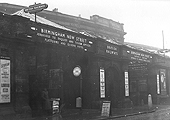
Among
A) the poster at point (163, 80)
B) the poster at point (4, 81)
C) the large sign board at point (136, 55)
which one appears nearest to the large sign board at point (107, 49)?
the large sign board at point (136, 55)

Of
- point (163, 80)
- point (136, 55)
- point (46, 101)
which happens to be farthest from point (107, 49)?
point (163, 80)

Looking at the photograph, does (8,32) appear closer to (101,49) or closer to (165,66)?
(101,49)

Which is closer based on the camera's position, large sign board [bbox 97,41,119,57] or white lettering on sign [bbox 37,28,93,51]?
white lettering on sign [bbox 37,28,93,51]

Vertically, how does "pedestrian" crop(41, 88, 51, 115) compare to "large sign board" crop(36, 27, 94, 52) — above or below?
below

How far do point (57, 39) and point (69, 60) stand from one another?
153 inches

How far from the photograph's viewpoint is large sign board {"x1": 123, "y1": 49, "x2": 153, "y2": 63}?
25639mm

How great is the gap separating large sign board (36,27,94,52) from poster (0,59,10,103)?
286 centimetres

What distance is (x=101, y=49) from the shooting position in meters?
22.2

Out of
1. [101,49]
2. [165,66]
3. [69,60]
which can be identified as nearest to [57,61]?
[69,60]

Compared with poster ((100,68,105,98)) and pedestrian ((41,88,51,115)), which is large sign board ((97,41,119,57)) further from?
pedestrian ((41,88,51,115))

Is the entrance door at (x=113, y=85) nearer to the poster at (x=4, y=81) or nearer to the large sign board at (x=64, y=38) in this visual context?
the large sign board at (x=64, y=38)

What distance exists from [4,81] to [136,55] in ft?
51.5

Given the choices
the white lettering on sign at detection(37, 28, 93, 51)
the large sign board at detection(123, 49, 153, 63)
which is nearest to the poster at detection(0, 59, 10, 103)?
the white lettering on sign at detection(37, 28, 93, 51)

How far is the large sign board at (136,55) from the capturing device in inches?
1009
